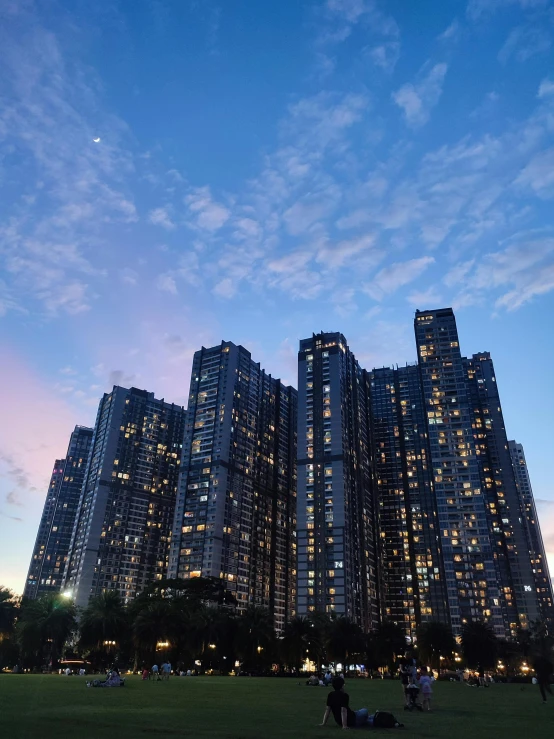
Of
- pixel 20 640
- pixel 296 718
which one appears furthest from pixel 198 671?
pixel 296 718

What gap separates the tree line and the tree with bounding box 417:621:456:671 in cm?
21

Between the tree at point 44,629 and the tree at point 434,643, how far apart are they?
77222 mm

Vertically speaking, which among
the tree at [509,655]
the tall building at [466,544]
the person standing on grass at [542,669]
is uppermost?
the tall building at [466,544]

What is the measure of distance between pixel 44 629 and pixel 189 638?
26.5 m

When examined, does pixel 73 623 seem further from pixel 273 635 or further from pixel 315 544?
pixel 315 544

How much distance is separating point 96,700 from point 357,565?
169996 millimetres

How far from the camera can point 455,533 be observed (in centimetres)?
18825

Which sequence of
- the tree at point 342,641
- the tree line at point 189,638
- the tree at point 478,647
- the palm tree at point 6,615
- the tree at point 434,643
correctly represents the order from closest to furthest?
the tree line at point 189,638, the palm tree at point 6,615, the tree at point 342,641, the tree at point 478,647, the tree at point 434,643

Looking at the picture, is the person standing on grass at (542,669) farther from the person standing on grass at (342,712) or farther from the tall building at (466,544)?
the tall building at (466,544)

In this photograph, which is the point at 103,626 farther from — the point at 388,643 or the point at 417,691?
the point at 417,691

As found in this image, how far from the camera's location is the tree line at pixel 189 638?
100 meters

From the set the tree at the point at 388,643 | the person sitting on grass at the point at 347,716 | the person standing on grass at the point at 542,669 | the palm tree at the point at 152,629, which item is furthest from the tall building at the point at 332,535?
the person sitting on grass at the point at 347,716

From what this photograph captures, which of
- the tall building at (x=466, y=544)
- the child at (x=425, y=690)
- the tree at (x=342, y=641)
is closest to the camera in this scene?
the child at (x=425, y=690)

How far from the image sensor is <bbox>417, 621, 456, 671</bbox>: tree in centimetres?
12556
